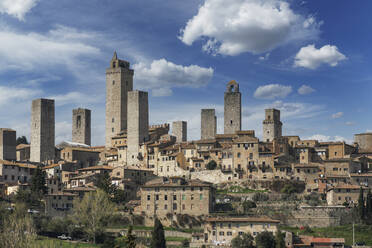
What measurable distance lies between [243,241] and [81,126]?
214ft

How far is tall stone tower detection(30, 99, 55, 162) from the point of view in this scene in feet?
378

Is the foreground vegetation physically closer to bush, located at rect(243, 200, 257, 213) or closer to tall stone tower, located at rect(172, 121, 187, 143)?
bush, located at rect(243, 200, 257, 213)

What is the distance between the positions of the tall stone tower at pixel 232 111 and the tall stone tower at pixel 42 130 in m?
28.8

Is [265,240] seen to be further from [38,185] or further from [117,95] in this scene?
[117,95]

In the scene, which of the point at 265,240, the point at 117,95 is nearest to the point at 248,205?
the point at 265,240

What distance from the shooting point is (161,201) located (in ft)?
274

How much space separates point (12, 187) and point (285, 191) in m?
34.8

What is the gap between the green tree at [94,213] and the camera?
78.0m

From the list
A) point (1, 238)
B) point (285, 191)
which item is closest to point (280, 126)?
point (285, 191)

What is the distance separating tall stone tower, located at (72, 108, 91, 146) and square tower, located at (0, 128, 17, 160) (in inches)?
755

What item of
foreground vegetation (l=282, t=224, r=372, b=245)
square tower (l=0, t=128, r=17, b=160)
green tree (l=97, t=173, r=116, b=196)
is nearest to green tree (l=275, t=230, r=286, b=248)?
foreground vegetation (l=282, t=224, r=372, b=245)

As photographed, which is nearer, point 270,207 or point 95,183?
point 270,207

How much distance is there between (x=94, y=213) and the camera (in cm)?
7844

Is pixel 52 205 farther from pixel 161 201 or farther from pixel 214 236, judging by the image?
pixel 214 236
